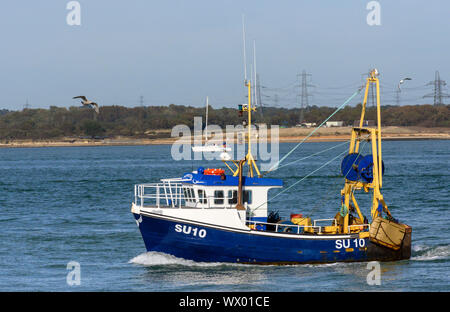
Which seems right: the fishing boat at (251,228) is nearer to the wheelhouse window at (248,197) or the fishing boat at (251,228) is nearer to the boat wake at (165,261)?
the wheelhouse window at (248,197)

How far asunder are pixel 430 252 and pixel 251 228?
27.7 ft

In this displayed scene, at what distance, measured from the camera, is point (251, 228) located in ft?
91.8

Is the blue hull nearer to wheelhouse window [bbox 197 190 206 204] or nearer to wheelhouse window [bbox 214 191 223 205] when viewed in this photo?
wheelhouse window [bbox 197 190 206 204]

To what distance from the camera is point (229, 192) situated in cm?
2862

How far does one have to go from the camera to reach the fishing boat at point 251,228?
1083 inches

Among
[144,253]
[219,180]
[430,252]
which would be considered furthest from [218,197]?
[430,252]

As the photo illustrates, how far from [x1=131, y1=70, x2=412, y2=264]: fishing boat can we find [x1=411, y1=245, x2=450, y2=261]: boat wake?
1737mm

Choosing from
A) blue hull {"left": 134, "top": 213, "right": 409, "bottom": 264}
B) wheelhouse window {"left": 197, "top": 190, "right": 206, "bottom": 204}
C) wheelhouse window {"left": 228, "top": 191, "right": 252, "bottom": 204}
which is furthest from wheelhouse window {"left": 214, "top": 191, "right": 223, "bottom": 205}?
blue hull {"left": 134, "top": 213, "right": 409, "bottom": 264}

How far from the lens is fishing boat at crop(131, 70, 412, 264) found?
27.5 m

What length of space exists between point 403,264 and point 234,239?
6.76 meters

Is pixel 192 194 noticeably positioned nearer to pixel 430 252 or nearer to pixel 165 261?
pixel 165 261
